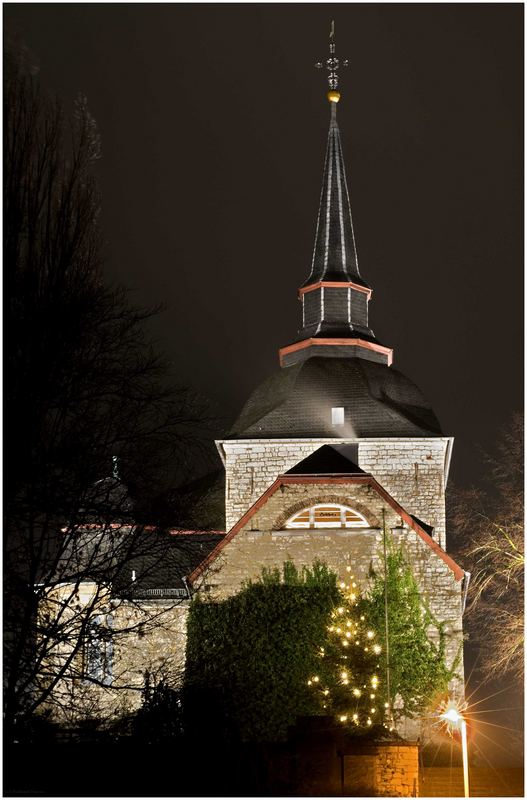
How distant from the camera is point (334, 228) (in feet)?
137

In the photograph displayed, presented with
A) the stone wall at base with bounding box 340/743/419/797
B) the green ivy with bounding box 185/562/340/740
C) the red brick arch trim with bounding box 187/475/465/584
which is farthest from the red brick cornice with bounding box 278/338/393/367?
the stone wall at base with bounding box 340/743/419/797

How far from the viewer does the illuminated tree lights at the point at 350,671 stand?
21.4 m

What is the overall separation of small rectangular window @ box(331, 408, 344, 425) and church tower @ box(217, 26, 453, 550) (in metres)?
A: 0.03

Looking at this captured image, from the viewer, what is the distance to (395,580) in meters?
24.2

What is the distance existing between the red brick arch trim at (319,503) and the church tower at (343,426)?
8.43m

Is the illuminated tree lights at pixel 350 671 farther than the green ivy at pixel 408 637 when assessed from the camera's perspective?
No

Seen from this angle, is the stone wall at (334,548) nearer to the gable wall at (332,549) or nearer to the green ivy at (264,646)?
the gable wall at (332,549)

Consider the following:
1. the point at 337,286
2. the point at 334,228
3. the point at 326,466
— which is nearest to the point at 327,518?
the point at 326,466

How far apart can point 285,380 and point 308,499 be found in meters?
11.8

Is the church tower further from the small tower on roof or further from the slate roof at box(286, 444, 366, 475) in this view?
the slate roof at box(286, 444, 366, 475)

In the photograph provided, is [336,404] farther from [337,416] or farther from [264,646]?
[264,646]

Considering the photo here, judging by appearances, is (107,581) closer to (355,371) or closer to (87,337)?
(87,337)

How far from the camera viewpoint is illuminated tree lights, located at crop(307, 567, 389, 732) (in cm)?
2141

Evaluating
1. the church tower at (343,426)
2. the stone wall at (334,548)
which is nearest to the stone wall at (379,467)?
the church tower at (343,426)
